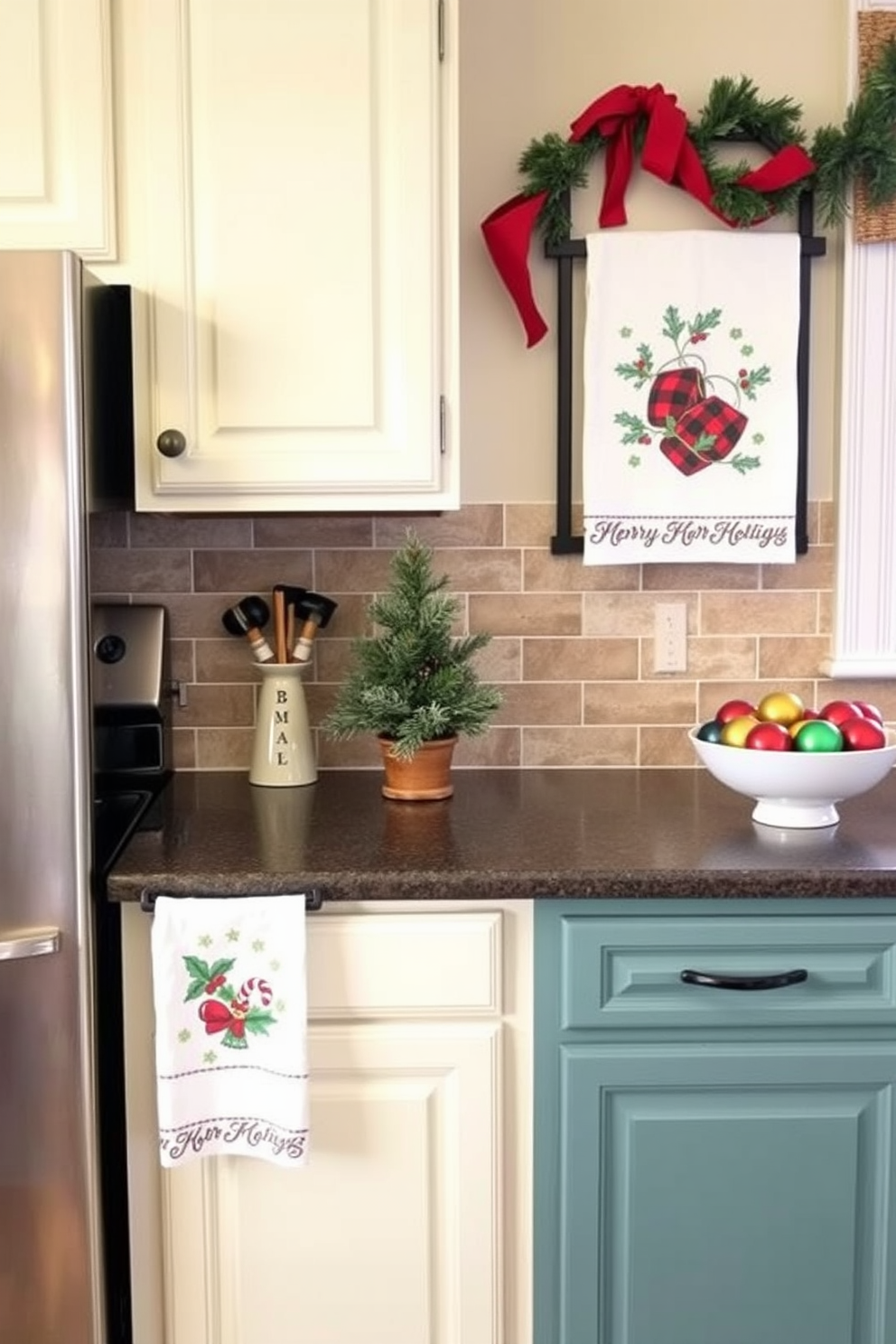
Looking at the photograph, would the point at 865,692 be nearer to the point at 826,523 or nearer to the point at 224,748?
the point at 826,523

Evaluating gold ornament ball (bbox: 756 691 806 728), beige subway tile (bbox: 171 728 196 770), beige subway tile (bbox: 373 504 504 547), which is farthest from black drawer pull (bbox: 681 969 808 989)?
beige subway tile (bbox: 171 728 196 770)

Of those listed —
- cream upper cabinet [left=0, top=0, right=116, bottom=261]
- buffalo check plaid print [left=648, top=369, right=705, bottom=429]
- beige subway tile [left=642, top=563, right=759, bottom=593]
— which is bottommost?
beige subway tile [left=642, top=563, right=759, bottom=593]

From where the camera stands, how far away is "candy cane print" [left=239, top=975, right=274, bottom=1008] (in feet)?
4.91

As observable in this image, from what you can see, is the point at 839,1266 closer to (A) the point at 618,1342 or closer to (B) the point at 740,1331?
(B) the point at 740,1331

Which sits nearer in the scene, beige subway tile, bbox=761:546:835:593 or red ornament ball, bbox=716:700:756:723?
red ornament ball, bbox=716:700:756:723

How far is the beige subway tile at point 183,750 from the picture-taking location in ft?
6.99

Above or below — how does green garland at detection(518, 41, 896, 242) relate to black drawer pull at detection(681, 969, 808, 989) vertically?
above

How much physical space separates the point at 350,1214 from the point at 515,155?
165 centimetres

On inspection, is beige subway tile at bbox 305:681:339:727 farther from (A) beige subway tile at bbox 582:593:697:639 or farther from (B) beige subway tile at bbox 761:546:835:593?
(B) beige subway tile at bbox 761:546:835:593

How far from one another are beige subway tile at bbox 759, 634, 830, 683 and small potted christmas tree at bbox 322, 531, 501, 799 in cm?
55

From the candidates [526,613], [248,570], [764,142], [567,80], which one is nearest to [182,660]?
[248,570]

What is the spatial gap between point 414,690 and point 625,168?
0.95 m

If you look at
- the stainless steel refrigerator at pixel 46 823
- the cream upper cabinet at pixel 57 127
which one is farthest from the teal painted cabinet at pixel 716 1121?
the cream upper cabinet at pixel 57 127

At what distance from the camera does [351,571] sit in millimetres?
2115
